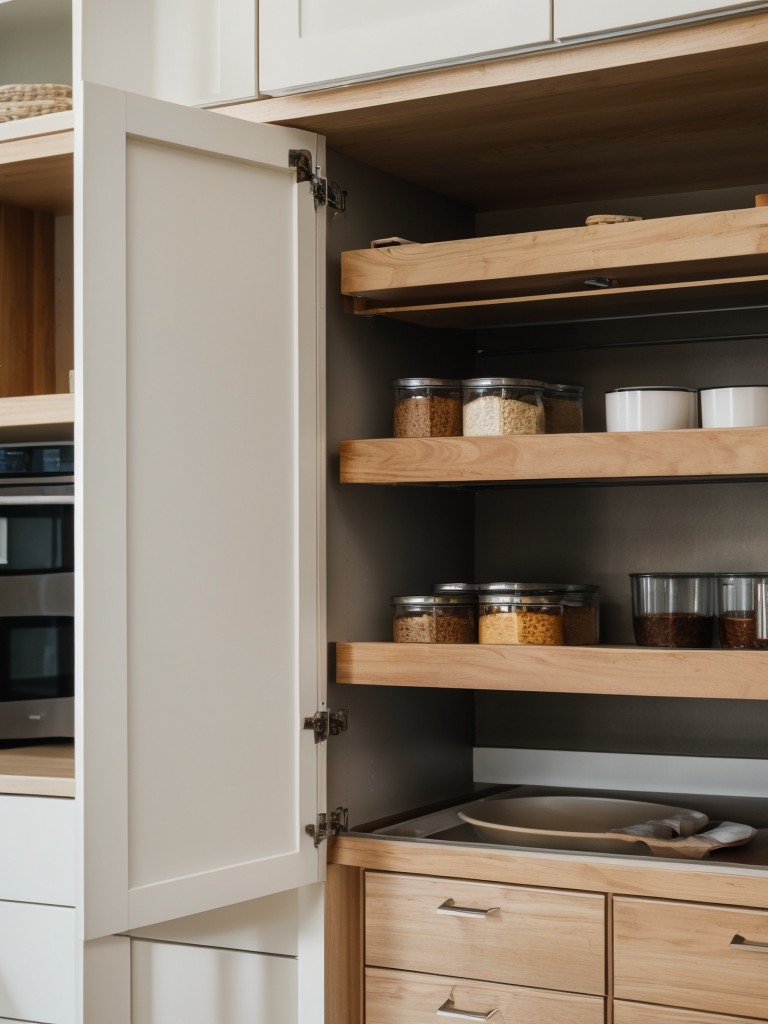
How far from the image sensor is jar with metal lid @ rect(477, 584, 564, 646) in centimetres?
195

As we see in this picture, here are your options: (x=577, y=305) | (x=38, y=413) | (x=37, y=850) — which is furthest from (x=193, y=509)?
(x=577, y=305)

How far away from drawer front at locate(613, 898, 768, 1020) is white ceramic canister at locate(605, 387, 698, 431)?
686mm

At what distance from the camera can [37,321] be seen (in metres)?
2.39

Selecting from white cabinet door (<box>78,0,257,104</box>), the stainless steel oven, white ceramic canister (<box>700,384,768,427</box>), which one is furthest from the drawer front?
white cabinet door (<box>78,0,257,104</box>)

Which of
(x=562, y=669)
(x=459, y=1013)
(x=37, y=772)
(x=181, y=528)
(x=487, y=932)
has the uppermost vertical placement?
(x=181, y=528)

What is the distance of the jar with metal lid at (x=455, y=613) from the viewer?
2.02m

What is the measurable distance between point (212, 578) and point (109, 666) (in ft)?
0.69

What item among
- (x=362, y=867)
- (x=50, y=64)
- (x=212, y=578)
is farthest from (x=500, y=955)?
(x=50, y=64)

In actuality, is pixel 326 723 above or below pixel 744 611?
below

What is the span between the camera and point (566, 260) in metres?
1.86

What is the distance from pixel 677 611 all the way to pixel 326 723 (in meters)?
0.57

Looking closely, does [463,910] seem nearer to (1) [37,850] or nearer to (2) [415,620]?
(2) [415,620]

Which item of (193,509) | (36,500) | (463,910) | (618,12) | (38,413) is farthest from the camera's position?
(36,500)

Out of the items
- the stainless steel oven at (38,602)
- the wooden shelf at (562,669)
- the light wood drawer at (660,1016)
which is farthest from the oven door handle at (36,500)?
the light wood drawer at (660,1016)
